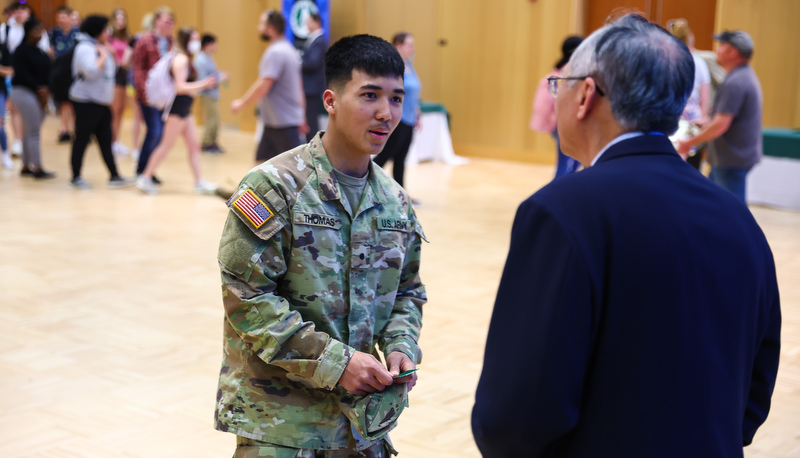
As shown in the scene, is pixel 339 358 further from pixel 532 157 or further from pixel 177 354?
pixel 532 157

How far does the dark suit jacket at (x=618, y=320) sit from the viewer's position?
1.25 meters

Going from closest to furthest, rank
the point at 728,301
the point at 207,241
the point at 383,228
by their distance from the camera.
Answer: the point at 728,301, the point at 383,228, the point at 207,241

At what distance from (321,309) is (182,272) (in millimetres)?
4253

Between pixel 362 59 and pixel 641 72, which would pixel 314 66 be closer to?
pixel 362 59

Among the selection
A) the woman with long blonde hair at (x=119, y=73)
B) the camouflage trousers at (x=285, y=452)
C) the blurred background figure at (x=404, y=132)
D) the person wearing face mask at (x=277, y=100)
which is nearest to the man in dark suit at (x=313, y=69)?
the blurred background figure at (x=404, y=132)

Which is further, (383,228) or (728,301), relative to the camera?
(383,228)

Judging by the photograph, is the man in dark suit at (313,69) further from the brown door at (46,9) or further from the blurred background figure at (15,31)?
the brown door at (46,9)

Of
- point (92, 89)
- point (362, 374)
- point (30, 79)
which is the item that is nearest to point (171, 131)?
point (92, 89)

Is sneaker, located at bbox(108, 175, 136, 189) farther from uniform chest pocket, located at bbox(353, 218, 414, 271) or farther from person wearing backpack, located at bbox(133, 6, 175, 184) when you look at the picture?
A: uniform chest pocket, located at bbox(353, 218, 414, 271)

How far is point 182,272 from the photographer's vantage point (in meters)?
5.95

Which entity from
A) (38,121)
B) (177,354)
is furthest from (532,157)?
(177,354)

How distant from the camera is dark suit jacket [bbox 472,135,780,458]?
49.4 inches

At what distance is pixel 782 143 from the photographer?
369 inches

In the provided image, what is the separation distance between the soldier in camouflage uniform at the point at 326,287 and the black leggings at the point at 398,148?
5.80 metres
